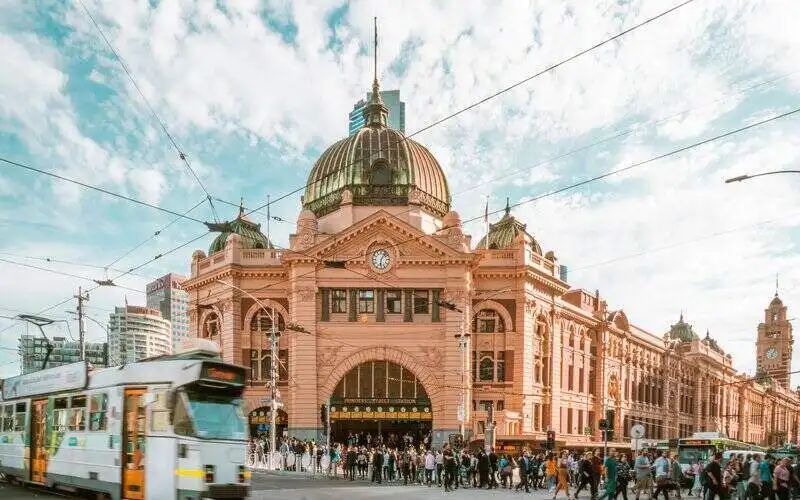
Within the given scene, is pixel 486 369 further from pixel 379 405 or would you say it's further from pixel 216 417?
pixel 216 417

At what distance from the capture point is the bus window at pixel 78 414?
21.6m

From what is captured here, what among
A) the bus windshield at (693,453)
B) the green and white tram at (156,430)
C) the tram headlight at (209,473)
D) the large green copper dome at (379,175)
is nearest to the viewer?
the tram headlight at (209,473)

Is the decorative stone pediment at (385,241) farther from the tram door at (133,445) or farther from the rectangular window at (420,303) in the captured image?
the tram door at (133,445)

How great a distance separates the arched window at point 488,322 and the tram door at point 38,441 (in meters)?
35.0

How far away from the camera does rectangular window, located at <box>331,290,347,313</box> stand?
176 ft

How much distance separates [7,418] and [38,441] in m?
3.16

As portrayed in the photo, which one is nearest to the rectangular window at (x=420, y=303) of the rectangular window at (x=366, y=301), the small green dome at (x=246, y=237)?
the rectangular window at (x=366, y=301)

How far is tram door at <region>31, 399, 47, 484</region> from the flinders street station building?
968 inches

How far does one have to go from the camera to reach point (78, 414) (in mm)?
21922

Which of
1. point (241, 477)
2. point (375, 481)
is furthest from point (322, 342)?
point (241, 477)

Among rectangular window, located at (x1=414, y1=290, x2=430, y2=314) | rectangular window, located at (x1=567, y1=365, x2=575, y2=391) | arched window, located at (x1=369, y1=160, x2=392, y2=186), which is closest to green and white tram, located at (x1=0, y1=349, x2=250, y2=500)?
rectangular window, located at (x1=414, y1=290, x2=430, y2=314)

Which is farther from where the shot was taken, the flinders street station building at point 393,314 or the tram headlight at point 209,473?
the flinders street station building at point 393,314

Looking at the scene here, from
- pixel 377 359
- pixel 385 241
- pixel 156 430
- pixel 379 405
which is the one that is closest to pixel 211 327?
pixel 377 359

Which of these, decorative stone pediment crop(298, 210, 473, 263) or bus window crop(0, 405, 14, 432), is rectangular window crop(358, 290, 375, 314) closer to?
decorative stone pediment crop(298, 210, 473, 263)
